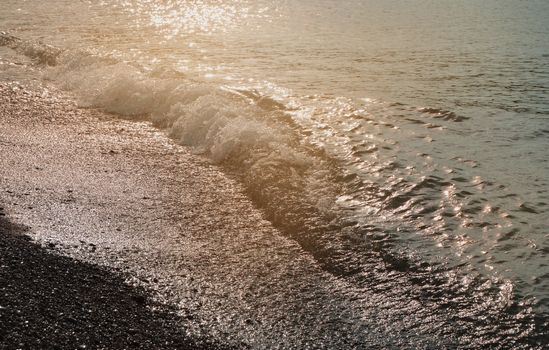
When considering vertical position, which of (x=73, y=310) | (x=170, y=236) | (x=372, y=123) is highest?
(x=372, y=123)

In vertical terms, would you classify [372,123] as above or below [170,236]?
above

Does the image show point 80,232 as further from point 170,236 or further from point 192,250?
point 192,250

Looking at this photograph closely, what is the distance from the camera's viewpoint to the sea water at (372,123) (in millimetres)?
5289

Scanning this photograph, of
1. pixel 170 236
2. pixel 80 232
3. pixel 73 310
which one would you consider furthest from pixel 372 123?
pixel 73 310

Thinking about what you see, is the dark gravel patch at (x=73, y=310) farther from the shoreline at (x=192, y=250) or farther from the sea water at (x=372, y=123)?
the sea water at (x=372, y=123)

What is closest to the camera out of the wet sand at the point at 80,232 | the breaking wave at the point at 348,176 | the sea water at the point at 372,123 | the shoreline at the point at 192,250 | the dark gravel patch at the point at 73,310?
the dark gravel patch at the point at 73,310

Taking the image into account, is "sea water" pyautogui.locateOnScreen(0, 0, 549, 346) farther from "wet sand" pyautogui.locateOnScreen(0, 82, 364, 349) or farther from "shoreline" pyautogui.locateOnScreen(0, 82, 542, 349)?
"wet sand" pyautogui.locateOnScreen(0, 82, 364, 349)

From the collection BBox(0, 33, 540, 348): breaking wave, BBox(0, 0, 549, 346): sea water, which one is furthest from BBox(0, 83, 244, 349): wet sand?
BBox(0, 0, 549, 346): sea water

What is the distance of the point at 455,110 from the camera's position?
957 centimetres

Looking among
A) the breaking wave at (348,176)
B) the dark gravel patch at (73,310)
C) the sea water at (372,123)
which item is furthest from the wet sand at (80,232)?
the sea water at (372,123)

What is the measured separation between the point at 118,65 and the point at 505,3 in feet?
45.2

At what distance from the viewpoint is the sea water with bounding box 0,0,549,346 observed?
5.29 meters

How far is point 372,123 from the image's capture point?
895 cm

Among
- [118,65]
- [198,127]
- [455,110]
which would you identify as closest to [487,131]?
[455,110]
